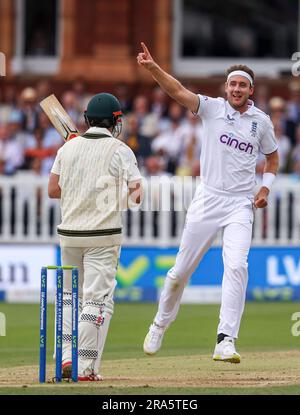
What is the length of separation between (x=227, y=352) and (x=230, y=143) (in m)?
1.78

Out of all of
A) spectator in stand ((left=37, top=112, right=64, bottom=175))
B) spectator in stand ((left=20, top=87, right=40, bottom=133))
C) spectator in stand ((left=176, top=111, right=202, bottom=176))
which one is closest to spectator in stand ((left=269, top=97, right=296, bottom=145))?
spectator in stand ((left=176, top=111, right=202, bottom=176))

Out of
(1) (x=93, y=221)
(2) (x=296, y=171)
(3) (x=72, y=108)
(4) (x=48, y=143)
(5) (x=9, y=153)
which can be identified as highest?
(3) (x=72, y=108)

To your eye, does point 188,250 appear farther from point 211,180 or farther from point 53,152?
point 53,152

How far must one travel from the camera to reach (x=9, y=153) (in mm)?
21547

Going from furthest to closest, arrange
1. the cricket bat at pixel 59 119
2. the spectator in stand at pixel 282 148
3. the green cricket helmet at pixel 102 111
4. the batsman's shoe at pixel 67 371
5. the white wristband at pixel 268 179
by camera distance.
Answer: the spectator in stand at pixel 282 148, the white wristband at pixel 268 179, the cricket bat at pixel 59 119, the green cricket helmet at pixel 102 111, the batsman's shoe at pixel 67 371

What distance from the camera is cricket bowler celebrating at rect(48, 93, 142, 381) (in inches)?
422

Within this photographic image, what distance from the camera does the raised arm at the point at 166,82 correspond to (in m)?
11.4

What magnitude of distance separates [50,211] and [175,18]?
853 cm

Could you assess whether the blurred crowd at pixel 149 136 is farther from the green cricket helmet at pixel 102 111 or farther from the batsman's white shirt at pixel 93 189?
the batsman's white shirt at pixel 93 189

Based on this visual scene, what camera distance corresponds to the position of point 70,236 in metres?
10.8

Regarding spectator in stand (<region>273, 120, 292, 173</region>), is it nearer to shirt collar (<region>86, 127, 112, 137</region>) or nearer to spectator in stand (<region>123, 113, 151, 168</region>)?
spectator in stand (<region>123, 113, 151, 168</region>)

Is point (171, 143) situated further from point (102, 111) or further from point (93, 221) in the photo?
point (93, 221)

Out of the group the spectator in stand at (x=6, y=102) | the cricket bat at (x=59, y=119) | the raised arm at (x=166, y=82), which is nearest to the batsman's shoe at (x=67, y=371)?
the cricket bat at (x=59, y=119)

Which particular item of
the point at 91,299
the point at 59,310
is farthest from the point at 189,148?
the point at 59,310
